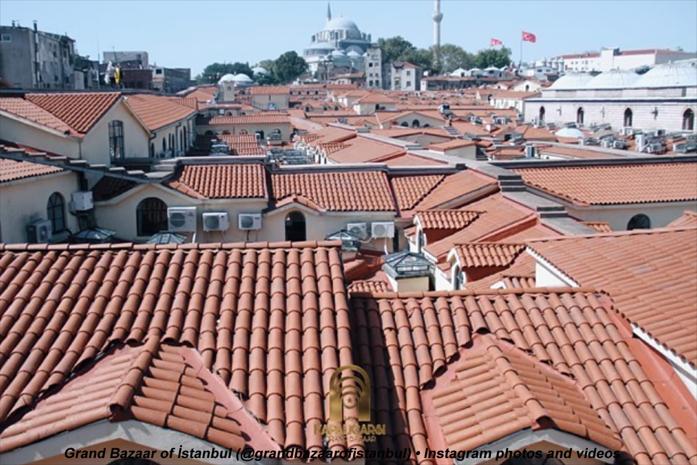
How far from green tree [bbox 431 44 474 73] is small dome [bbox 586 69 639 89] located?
96.6m

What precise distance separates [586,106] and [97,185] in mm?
68031

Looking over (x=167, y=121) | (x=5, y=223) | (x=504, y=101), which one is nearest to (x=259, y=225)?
(x=5, y=223)

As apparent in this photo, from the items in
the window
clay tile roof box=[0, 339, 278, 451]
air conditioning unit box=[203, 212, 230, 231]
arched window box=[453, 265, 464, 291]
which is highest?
the window

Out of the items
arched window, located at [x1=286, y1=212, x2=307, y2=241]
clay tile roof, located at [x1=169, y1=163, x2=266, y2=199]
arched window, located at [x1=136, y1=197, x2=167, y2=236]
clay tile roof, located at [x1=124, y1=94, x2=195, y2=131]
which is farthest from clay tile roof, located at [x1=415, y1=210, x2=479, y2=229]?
clay tile roof, located at [x1=124, y1=94, x2=195, y2=131]

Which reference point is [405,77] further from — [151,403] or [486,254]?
[151,403]

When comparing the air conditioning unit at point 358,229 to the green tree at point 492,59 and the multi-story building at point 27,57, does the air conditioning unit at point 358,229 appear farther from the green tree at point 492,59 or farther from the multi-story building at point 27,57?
the green tree at point 492,59

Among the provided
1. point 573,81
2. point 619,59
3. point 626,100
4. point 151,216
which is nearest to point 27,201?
point 151,216

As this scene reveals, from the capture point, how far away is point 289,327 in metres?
6.21

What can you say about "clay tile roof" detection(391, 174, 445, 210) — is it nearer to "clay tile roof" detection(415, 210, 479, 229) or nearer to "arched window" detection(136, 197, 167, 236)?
"clay tile roof" detection(415, 210, 479, 229)

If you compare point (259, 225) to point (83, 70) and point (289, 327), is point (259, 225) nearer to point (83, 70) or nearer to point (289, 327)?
point (289, 327)

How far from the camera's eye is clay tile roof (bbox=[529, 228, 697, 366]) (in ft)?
22.4

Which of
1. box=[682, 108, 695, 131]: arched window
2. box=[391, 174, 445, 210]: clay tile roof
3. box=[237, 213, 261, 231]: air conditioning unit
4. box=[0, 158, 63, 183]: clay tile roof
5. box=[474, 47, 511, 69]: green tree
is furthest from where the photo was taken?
box=[474, 47, 511, 69]: green tree

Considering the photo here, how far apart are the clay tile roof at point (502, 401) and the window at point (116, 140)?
19.9 metres

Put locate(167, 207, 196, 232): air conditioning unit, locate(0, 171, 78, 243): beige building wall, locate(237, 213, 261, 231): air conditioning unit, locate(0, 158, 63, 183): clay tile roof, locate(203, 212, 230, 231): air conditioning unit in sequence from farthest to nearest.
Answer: locate(237, 213, 261, 231): air conditioning unit, locate(203, 212, 230, 231): air conditioning unit, locate(167, 207, 196, 232): air conditioning unit, locate(0, 158, 63, 183): clay tile roof, locate(0, 171, 78, 243): beige building wall
